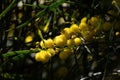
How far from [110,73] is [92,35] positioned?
105 millimetres

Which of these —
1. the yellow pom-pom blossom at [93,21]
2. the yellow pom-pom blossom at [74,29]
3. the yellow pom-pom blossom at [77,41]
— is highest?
the yellow pom-pom blossom at [93,21]

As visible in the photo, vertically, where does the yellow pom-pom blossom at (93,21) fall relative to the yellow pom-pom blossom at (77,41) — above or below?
above

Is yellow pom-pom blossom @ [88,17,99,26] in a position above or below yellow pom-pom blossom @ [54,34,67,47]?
above

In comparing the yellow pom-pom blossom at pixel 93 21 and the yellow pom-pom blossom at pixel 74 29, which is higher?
the yellow pom-pom blossom at pixel 93 21

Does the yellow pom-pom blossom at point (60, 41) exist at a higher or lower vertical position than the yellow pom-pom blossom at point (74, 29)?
lower

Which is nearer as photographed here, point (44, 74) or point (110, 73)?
point (110, 73)

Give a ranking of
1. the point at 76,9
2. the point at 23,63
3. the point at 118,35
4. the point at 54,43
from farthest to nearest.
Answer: the point at 23,63
the point at 76,9
the point at 118,35
the point at 54,43

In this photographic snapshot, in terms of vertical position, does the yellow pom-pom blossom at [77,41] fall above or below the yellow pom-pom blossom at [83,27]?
below

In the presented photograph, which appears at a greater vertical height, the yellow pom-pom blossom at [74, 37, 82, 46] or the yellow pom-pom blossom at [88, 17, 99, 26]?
the yellow pom-pom blossom at [88, 17, 99, 26]

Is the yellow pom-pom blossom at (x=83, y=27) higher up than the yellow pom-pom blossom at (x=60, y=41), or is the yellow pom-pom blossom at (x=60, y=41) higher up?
the yellow pom-pom blossom at (x=83, y=27)

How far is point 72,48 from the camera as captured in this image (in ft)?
2.52

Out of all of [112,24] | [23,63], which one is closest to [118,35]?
[112,24]

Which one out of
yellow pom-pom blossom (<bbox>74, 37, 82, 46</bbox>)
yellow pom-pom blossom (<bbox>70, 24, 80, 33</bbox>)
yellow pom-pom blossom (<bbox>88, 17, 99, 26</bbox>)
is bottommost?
yellow pom-pom blossom (<bbox>74, 37, 82, 46</bbox>)

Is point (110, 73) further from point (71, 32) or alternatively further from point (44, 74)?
point (44, 74)
